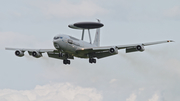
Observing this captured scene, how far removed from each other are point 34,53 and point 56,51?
7.92m

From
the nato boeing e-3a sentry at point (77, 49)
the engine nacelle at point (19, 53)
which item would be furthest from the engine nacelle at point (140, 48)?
the engine nacelle at point (19, 53)

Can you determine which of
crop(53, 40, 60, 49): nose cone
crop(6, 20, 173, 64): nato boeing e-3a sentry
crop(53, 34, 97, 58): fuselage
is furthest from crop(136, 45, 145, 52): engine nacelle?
crop(53, 40, 60, 49): nose cone

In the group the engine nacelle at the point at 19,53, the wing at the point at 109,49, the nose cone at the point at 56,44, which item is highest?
the nose cone at the point at 56,44

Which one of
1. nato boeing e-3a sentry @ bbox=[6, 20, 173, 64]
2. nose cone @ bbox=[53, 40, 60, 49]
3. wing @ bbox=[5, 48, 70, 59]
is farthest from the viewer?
wing @ bbox=[5, 48, 70, 59]

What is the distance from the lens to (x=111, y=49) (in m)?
104

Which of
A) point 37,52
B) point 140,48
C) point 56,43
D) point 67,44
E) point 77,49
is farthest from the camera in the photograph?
point 37,52

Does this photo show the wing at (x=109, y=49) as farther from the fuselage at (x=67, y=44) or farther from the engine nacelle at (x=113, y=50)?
the fuselage at (x=67, y=44)

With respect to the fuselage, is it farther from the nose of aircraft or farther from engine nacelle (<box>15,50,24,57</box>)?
engine nacelle (<box>15,50,24,57</box>)

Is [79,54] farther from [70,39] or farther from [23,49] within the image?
[23,49]

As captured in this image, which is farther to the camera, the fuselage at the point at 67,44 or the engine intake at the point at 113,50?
the engine intake at the point at 113,50

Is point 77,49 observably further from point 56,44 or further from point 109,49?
point 109,49

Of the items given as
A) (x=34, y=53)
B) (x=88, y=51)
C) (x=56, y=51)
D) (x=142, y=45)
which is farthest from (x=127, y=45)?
(x=34, y=53)

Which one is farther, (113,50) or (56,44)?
(113,50)

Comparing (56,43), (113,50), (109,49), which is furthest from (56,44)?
(113,50)
